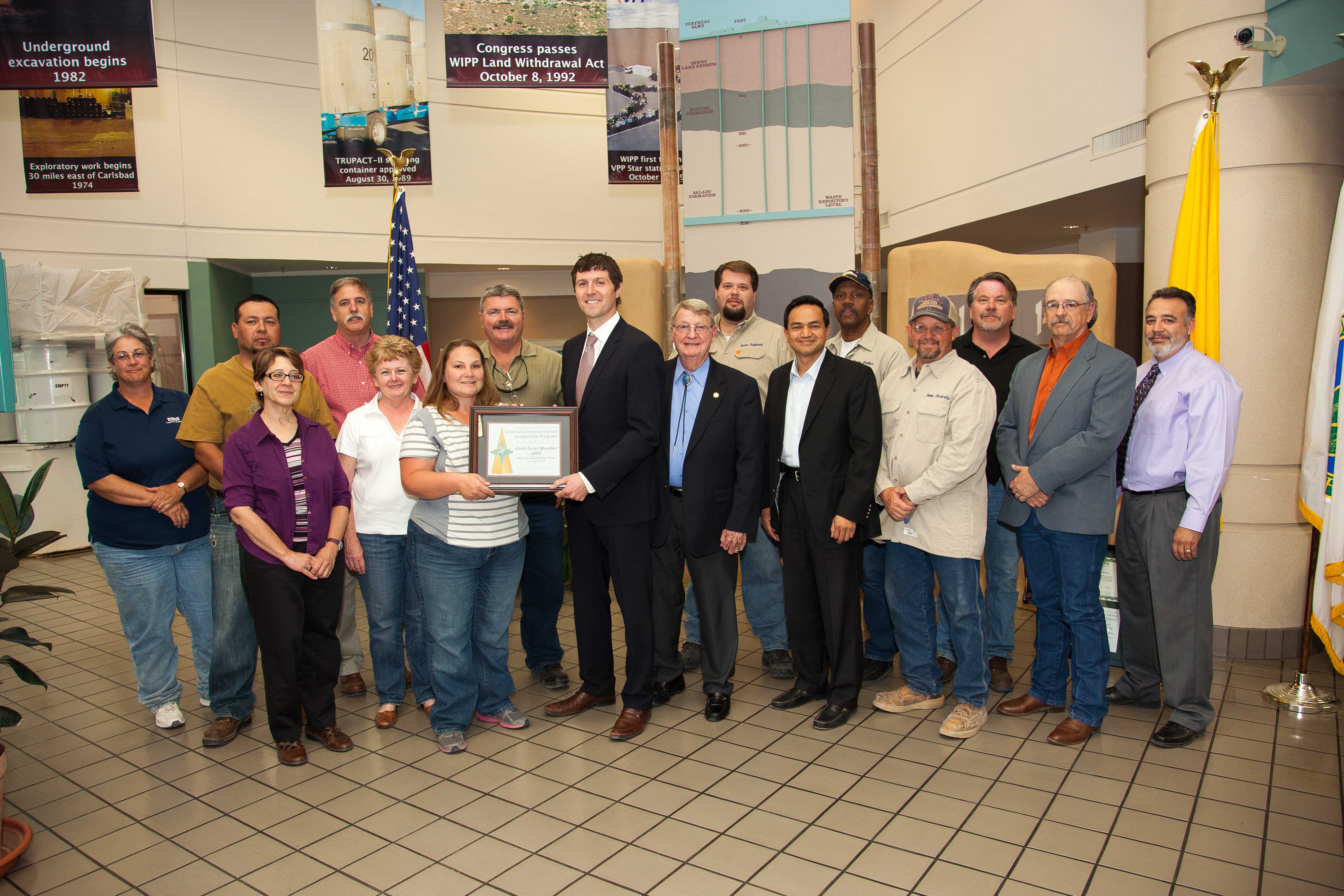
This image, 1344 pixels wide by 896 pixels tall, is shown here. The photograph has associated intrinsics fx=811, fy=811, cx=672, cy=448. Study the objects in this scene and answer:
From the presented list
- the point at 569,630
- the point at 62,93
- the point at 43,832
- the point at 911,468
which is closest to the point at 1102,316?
the point at 911,468

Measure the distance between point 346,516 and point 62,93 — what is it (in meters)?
7.40

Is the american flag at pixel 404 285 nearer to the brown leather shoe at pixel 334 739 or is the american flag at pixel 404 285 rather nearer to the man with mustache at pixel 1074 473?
the brown leather shoe at pixel 334 739

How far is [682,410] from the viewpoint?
12.1ft

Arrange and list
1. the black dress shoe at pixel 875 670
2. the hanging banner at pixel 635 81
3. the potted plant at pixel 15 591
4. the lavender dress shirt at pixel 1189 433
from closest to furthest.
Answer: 1. the potted plant at pixel 15 591
2. the lavender dress shirt at pixel 1189 433
3. the black dress shoe at pixel 875 670
4. the hanging banner at pixel 635 81

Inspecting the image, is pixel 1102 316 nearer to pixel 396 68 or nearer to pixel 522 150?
pixel 396 68

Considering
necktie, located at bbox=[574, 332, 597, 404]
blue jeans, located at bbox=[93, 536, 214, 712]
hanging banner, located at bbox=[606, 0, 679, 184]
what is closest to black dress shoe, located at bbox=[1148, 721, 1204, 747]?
necktie, located at bbox=[574, 332, 597, 404]

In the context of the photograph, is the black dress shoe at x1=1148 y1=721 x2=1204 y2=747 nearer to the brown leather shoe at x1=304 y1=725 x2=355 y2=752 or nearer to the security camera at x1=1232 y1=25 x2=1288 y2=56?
the security camera at x1=1232 y1=25 x2=1288 y2=56

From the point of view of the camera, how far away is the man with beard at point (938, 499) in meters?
3.41

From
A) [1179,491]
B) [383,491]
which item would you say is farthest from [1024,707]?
[383,491]

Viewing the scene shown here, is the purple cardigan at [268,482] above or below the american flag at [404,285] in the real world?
below

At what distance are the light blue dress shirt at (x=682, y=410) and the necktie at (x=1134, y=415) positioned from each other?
181 cm

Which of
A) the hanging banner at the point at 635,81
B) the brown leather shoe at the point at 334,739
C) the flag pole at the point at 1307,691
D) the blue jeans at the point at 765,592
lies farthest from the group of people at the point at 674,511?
the hanging banner at the point at 635,81

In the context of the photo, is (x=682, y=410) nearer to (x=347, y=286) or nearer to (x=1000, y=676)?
(x=347, y=286)

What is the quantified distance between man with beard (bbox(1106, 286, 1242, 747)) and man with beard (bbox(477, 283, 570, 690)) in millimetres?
2610
